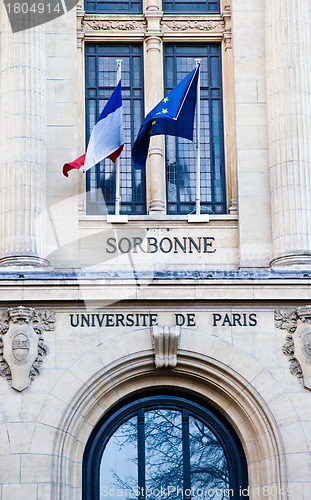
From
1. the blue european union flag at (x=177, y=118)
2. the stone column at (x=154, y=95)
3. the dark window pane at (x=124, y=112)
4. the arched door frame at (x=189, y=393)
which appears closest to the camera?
the arched door frame at (x=189, y=393)

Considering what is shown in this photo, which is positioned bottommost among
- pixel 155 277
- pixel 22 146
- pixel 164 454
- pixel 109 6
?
pixel 164 454

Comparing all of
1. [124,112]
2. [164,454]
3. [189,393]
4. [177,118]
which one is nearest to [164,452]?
[164,454]

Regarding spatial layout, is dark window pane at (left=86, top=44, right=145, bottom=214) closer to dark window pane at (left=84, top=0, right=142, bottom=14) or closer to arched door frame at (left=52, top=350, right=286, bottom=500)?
dark window pane at (left=84, top=0, right=142, bottom=14)

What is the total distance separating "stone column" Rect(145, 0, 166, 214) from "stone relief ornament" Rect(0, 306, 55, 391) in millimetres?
4066

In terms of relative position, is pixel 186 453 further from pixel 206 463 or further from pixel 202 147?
pixel 202 147

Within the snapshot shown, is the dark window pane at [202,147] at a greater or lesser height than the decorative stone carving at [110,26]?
lesser

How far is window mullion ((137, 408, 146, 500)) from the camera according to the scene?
23859mm

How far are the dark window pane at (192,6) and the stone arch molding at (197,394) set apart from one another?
347 inches

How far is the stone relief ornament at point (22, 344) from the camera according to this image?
2325 centimetres

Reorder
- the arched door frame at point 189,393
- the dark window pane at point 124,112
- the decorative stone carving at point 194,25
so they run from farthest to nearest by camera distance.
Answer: the decorative stone carving at point 194,25 < the dark window pane at point 124,112 < the arched door frame at point 189,393

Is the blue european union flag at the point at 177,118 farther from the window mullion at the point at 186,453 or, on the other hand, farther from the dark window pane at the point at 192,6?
the window mullion at the point at 186,453

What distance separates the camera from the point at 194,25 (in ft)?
89.9

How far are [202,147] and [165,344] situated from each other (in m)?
5.59

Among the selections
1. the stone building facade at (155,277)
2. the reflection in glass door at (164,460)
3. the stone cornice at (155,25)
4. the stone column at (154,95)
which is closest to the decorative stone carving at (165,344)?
the stone building facade at (155,277)
